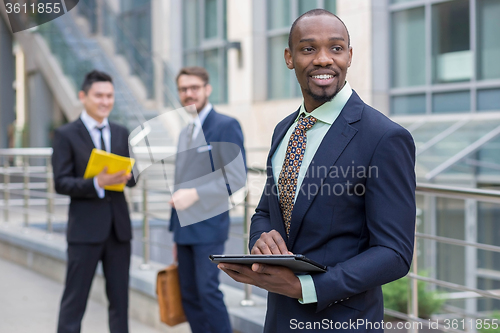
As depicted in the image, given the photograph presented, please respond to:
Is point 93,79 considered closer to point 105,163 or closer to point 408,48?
point 105,163

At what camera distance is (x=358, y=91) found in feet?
37.9

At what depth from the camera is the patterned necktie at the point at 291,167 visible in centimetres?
199

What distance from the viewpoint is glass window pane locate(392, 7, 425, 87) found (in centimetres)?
1136

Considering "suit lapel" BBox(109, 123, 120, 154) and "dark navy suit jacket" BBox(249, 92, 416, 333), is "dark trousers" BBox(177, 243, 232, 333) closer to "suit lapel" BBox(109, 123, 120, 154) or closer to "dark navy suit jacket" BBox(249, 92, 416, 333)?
"suit lapel" BBox(109, 123, 120, 154)

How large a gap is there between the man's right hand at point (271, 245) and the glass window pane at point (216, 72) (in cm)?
1384

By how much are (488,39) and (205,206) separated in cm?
789

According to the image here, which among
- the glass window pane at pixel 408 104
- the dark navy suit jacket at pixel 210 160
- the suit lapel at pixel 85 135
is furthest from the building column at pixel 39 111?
the dark navy suit jacket at pixel 210 160

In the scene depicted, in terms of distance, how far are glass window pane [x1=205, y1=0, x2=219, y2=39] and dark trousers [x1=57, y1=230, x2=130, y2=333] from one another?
1210 centimetres

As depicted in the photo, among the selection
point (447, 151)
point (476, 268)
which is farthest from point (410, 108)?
point (476, 268)

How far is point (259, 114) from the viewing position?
548 inches

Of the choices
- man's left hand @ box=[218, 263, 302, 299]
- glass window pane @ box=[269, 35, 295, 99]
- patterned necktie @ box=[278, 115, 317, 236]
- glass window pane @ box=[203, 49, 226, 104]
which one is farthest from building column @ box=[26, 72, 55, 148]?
man's left hand @ box=[218, 263, 302, 299]

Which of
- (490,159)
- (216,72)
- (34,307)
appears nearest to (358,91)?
(490,159)

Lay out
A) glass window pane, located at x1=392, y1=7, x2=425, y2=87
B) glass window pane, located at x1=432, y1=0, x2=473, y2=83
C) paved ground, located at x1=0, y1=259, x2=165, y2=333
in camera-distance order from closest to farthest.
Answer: paved ground, located at x1=0, y1=259, x2=165, y2=333, glass window pane, located at x1=432, y1=0, x2=473, y2=83, glass window pane, located at x1=392, y1=7, x2=425, y2=87

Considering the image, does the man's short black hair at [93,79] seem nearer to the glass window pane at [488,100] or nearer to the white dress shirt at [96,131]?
the white dress shirt at [96,131]
